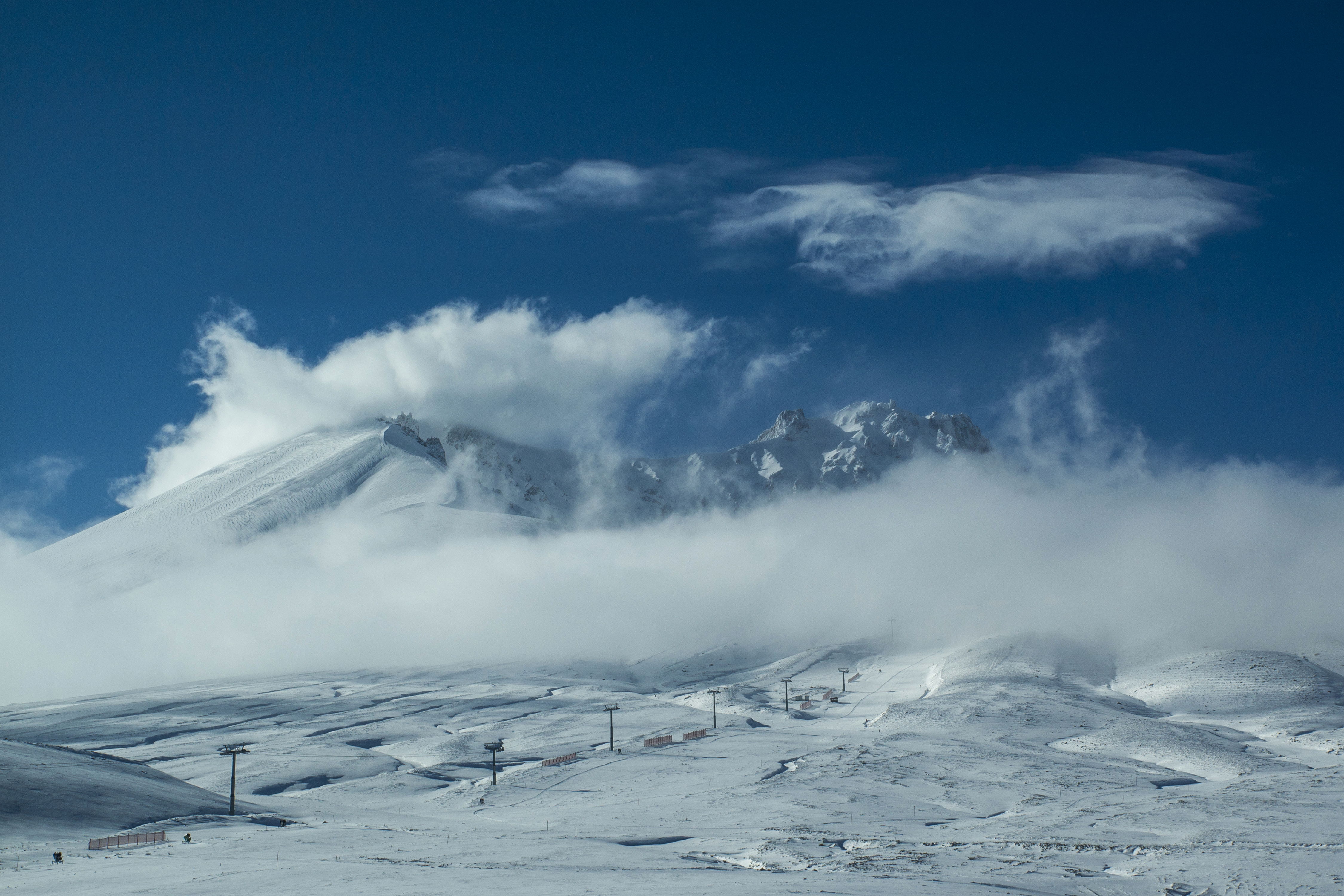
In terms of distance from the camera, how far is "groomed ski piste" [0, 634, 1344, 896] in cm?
3691

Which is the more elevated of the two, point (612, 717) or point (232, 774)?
point (232, 774)

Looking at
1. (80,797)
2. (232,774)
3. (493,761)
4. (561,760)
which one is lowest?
(561,760)

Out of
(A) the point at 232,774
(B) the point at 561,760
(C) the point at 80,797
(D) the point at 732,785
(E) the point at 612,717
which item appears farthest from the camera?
(E) the point at 612,717

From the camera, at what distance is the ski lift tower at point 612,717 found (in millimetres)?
91938

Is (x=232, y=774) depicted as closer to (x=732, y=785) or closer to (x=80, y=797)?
(x=80, y=797)

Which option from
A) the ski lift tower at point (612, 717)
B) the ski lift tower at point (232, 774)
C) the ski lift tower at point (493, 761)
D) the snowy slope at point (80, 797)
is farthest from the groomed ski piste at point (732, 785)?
the ski lift tower at point (612, 717)

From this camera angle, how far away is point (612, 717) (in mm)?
103000

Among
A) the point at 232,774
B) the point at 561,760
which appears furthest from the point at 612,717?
the point at 232,774

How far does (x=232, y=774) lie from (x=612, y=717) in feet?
148

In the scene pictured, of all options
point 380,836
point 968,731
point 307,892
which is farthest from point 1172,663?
point 307,892

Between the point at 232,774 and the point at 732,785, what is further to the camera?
the point at 732,785

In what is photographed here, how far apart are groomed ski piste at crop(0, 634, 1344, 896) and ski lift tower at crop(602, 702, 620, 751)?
4.40 feet

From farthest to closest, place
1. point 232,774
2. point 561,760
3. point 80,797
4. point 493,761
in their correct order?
point 561,760, point 493,761, point 232,774, point 80,797

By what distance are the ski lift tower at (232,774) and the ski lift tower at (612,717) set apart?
29.1 metres
